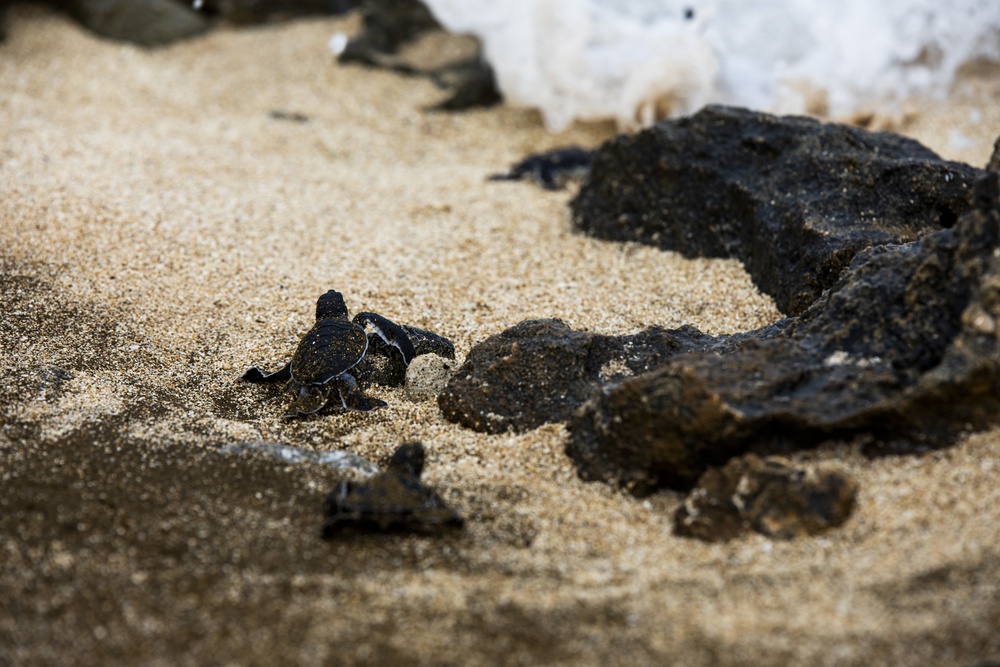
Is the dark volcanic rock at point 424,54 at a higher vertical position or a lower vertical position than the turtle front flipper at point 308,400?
higher

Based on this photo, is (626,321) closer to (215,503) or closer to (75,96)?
(215,503)

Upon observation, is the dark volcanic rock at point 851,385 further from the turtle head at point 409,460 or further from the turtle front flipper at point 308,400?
the turtle front flipper at point 308,400

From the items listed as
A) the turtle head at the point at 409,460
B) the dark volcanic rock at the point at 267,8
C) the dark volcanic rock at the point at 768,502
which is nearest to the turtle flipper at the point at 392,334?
the turtle head at the point at 409,460

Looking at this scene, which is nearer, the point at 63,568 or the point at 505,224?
the point at 63,568

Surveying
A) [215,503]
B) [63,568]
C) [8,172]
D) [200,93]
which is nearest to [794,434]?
[215,503]

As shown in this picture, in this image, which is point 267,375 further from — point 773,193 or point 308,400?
point 773,193

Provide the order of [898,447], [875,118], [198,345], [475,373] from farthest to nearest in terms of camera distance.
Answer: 1. [875,118]
2. [198,345]
3. [475,373]
4. [898,447]
